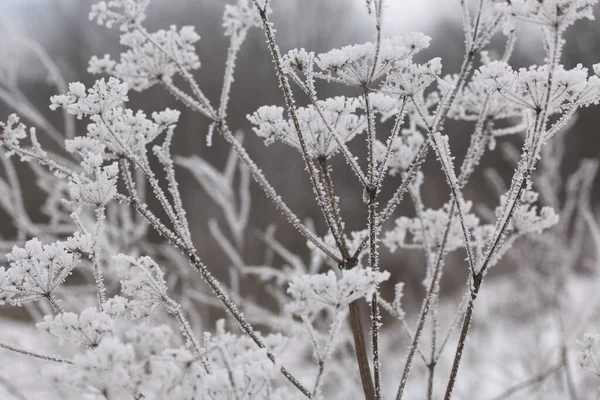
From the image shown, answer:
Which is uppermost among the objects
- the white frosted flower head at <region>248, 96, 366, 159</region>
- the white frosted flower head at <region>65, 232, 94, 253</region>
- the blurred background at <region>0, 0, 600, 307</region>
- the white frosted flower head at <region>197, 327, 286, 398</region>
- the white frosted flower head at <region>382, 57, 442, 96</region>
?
the blurred background at <region>0, 0, 600, 307</region>

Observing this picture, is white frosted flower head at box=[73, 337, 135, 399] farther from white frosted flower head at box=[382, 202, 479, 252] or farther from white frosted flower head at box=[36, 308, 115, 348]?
white frosted flower head at box=[382, 202, 479, 252]

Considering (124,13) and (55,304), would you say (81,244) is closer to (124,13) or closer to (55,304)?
(55,304)

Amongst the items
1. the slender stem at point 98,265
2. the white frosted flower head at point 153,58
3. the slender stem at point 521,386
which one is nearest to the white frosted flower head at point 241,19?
the white frosted flower head at point 153,58

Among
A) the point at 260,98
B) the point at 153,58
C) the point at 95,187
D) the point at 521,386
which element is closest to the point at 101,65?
the point at 153,58

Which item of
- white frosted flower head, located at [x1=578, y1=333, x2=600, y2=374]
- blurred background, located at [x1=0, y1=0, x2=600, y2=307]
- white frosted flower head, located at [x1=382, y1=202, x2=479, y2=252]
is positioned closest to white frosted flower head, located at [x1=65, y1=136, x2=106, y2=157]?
white frosted flower head, located at [x1=382, y1=202, x2=479, y2=252]

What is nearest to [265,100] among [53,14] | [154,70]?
[53,14]

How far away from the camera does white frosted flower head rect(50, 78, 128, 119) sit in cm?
106

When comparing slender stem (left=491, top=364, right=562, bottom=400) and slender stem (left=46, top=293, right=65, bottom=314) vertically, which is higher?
slender stem (left=491, top=364, right=562, bottom=400)

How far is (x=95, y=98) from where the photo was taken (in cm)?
106

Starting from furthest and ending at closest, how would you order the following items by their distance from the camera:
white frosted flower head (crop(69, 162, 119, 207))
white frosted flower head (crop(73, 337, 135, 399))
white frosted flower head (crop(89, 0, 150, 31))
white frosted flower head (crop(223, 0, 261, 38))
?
1. white frosted flower head (crop(223, 0, 261, 38))
2. white frosted flower head (crop(89, 0, 150, 31))
3. white frosted flower head (crop(69, 162, 119, 207))
4. white frosted flower head (crop(73, 337, 135, 399))

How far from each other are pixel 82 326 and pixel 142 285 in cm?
20

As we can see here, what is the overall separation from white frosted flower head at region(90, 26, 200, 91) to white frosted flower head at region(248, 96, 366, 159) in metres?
0.31

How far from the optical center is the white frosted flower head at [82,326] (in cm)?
87

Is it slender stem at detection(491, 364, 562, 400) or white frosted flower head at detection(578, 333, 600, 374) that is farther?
slender stem at detection(491, 364, 562, 400)
